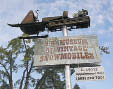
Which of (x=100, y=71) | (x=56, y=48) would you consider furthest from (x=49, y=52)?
(x=100, y=71)

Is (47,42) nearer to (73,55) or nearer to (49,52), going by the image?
(49,52)

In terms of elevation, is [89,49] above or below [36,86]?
above

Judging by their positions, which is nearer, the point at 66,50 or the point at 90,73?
the point at 90,73

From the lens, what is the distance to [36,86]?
83.7 feet

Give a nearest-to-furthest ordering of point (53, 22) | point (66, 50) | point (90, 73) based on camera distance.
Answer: point (90, 73)
point (66, 50)
point (53, 22)

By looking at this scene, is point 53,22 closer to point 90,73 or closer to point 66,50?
point 66,50

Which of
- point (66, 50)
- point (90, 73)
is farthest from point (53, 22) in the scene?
point (90, 73)

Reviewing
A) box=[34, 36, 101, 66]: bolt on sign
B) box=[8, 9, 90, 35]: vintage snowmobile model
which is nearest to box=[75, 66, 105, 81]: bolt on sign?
box=[34, 36, 101, 66]: bolt on sign

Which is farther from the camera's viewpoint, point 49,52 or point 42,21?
point 42,21

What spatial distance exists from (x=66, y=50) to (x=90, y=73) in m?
1.93

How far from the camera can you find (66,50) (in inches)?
467

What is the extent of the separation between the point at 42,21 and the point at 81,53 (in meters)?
3.13

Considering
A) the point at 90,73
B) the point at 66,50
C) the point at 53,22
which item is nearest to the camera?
the point at 90,73

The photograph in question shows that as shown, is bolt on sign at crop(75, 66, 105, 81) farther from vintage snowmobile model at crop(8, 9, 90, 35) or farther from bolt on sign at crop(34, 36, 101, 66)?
vintage snowmobile model at crop(8, 9, 90, 35)
